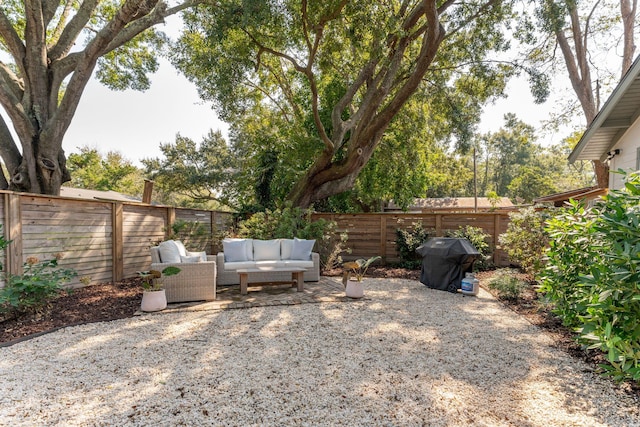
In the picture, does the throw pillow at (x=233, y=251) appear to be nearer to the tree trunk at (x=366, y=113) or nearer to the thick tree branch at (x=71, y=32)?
the tree trunk at (x=366, y=113)

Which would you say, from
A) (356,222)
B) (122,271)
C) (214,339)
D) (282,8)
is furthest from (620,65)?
(122,271)

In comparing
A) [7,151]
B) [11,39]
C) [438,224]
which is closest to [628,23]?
[438,224]

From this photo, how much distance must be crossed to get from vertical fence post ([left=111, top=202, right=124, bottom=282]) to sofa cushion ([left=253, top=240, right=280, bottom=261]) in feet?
8.33

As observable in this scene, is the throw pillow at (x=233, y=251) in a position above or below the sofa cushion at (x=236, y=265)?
above

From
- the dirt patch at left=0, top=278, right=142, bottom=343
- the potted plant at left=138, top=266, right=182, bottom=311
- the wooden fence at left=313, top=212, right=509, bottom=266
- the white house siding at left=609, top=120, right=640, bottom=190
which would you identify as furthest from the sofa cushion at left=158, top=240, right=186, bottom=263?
the white house siding at left=609, top=120, right=640, bottom=190

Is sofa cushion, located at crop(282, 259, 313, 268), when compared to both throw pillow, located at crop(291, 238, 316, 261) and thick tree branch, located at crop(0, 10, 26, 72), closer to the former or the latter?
throw pillow, located at crop(291, 238, 316, 261)

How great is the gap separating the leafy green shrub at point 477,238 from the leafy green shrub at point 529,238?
884 millimetres

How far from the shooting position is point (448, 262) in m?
6.27

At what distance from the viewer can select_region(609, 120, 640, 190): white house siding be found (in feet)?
18.9

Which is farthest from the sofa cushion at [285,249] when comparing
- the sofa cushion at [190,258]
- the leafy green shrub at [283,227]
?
the sofa cushion at [190,258]

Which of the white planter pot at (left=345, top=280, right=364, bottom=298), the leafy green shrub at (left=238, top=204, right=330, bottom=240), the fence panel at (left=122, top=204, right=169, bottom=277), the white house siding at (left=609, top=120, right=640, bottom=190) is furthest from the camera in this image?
the leafy green shrub at (left=238, top=204, right=330, bottom=240)

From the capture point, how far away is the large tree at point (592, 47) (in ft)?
32.3

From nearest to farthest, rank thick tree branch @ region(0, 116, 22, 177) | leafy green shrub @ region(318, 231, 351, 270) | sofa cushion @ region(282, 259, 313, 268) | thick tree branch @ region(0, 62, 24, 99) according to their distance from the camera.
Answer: sofa cushion @ region(282, 259, 313, 268) < thick tree branch @ region(0, 116, 22, 177) < thick tree branch @ region(0, 62, 24, 99) < leafy green shrub @ region(318, 231, 351, 270)

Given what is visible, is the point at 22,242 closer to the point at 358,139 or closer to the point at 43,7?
the point at 43,7
